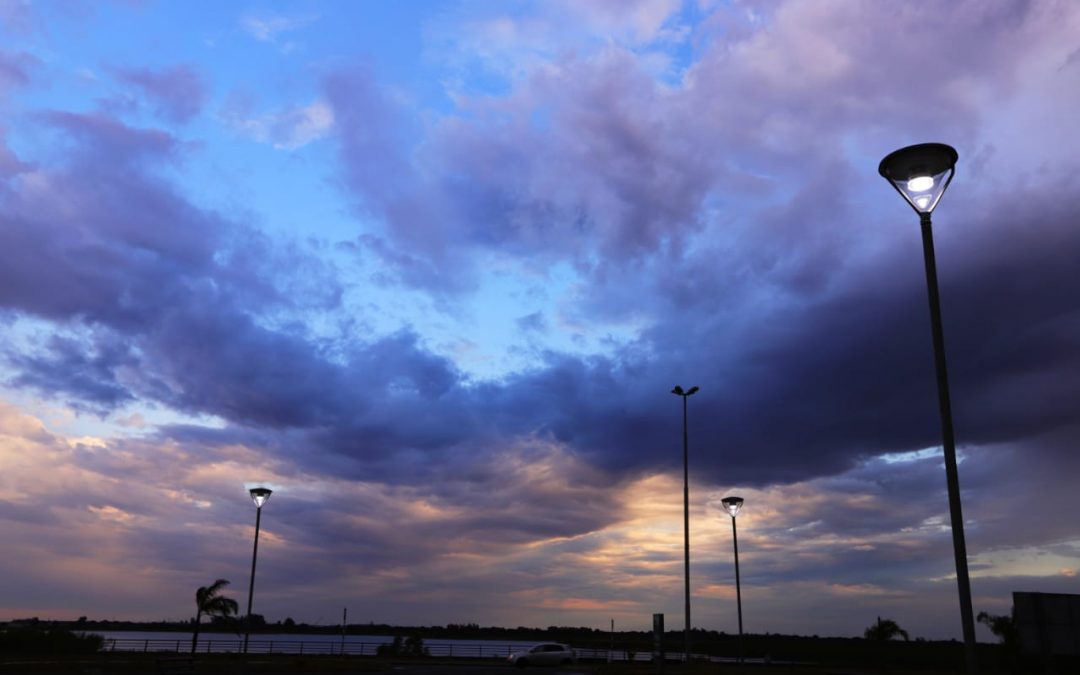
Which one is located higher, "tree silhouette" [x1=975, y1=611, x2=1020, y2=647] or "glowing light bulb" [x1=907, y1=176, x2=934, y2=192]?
"glowing light bulb" [x1=907, y1=176, x2=934, y2=192]

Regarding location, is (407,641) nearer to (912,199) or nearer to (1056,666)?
(1056,666)

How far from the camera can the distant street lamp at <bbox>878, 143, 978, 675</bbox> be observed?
10.2m

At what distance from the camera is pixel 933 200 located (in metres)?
11.3

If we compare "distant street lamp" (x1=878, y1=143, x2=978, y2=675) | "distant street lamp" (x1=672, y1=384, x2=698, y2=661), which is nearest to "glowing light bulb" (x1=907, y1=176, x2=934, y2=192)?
"distant street lamp" (x1=878, y1=143, x2=978, y2=675)

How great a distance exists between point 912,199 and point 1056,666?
36.1 meters

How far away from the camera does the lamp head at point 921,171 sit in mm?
11000

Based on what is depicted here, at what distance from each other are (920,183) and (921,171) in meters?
0.18

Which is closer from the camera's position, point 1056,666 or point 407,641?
point 1056,666

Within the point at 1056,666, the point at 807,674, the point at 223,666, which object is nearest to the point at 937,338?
the point at 1056,666

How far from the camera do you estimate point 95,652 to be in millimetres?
55250

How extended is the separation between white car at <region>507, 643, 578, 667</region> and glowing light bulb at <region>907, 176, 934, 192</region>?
164 feet

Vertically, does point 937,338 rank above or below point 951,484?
above

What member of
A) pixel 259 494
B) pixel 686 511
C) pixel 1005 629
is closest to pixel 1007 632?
pixel 1005 629

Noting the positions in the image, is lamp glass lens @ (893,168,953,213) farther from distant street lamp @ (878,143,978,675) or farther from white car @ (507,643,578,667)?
white car @ (507,643,578,667)
